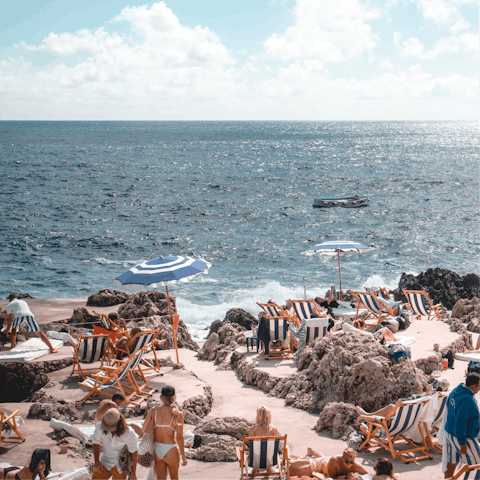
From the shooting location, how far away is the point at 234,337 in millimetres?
13297

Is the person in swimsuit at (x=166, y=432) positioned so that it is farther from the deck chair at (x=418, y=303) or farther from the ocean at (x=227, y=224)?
the ocean at (x=227, y=224)


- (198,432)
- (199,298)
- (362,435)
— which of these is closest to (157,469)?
(198,432)

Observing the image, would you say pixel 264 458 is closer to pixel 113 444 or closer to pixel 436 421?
pixel 113 444

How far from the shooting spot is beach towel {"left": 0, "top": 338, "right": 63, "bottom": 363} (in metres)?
10.1

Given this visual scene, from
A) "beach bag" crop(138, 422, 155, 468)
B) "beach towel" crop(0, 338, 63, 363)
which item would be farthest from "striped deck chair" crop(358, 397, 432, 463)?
"beach towel" crop(0, 338, 63, 363)

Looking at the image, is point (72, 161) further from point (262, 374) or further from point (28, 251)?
point (262, 374)

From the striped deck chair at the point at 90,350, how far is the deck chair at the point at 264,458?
15.0ft

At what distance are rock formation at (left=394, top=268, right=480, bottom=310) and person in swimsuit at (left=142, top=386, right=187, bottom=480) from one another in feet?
55.2

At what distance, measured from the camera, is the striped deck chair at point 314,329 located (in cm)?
1090

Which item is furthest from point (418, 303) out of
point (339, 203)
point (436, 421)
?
point (339, 203)

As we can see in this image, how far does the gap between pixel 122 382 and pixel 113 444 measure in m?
4.20

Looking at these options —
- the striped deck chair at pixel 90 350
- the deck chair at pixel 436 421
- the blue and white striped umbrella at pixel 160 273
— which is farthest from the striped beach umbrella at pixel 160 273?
the deck chair at pixel 436 421

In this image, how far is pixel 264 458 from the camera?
19.2 feet

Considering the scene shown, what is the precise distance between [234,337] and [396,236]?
29596 mm
